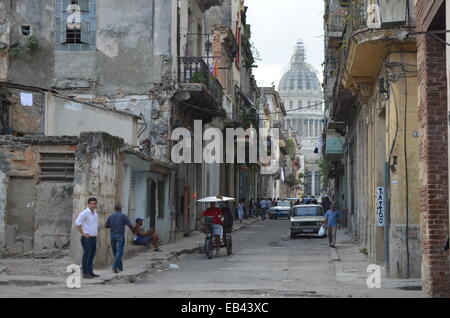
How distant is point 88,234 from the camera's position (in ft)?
50.7

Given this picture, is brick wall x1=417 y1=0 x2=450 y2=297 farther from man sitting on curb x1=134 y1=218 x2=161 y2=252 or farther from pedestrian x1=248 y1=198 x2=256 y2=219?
pedestrian x1=248 y1=198 x2=256 y2=219

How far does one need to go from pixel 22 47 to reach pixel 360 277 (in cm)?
1494

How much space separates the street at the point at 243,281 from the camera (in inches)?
523

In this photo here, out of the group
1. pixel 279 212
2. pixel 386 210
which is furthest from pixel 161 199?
pixel 279 212

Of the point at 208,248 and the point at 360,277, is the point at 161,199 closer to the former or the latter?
the point at 208,248

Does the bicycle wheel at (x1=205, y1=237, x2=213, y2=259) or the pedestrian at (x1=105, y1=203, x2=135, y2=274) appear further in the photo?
the bicycle wheel at (x1=205, y1=237, x2=213, y2=259)

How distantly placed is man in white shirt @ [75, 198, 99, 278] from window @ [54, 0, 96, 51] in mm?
12081

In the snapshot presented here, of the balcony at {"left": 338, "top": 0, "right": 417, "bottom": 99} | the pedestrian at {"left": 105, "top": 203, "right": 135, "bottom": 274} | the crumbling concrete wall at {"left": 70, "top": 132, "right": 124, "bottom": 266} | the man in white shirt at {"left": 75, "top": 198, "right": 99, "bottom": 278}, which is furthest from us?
the crumbling concrete wall at {"left": 70, "top": 132, "right": 124, "bottom": 266}

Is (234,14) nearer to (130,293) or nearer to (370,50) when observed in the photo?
(370,50)

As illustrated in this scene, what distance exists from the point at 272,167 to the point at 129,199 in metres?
59.3

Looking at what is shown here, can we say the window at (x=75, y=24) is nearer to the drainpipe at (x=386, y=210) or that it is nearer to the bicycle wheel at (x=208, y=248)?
the bicycle wheel at (x=208, y=248)

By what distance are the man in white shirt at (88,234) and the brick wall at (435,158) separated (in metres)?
6.33

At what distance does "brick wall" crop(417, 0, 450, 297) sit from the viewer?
12.2m

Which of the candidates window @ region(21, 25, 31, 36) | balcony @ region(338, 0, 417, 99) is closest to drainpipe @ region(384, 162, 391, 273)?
balcony @ region(338, 0, 417, 99)
